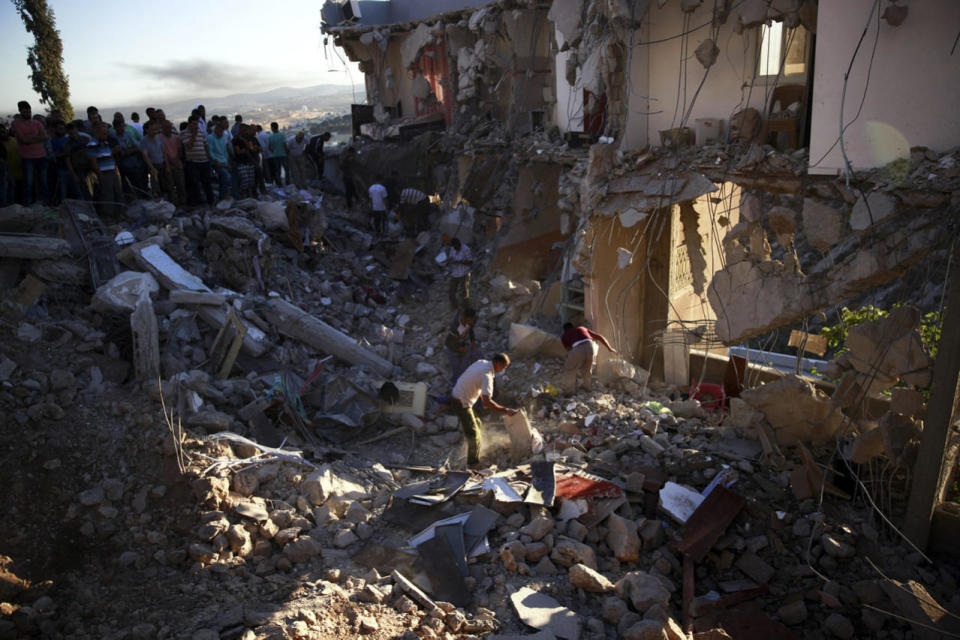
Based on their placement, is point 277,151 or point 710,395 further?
point 277,151

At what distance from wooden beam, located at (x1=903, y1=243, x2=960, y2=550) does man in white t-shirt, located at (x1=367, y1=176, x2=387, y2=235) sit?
1115 cm

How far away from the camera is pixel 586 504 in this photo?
556 cm

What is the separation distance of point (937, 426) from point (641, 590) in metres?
2.47

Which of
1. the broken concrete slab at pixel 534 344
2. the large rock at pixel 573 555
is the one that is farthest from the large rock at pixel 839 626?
the broken concrete slab at pixel 534 344

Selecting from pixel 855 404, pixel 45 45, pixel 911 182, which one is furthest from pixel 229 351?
pixel 45 45

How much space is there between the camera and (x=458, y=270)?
11.1 m

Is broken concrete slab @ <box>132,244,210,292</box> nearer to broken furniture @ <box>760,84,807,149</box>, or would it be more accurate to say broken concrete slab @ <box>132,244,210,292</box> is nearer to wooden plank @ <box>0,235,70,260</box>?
wooden plank @ <box>0,235,70,260</box>

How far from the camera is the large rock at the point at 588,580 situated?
15.6ft

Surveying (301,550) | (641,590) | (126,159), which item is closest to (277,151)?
(126,159)

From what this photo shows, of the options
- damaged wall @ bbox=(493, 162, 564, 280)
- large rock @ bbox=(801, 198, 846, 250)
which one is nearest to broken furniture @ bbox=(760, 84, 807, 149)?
large rock @ bbox=(801, 198, 846, 250)

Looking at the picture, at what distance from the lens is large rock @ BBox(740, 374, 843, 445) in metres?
6.02

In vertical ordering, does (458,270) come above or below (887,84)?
below

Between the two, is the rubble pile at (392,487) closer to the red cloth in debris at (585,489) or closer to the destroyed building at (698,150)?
the red cloth in debris at (585,489)

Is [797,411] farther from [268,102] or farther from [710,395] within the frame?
[268,102]
